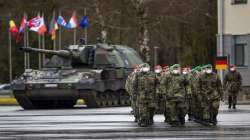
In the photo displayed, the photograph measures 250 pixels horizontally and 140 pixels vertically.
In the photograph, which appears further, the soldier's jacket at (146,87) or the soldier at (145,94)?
the soldier's jacket at (146,87)

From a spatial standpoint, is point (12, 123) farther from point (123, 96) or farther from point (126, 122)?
point (123, 96)

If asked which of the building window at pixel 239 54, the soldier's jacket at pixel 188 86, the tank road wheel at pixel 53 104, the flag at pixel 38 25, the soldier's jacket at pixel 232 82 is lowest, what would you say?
the tank road wheel at pixel 53 104

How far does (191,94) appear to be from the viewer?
27250 mm

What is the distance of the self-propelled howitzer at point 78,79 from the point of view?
40156mm

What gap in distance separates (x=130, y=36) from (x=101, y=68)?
26027 mm

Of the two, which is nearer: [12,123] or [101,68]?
[12,123]

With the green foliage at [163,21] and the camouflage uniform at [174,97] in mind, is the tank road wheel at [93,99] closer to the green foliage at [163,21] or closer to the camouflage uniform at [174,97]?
the camouflage uniform at [174,97]

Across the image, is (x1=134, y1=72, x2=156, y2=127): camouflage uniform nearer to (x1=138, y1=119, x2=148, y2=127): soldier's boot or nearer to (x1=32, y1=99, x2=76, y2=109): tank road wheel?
(x1=138, y1=119, x2=148, y2=127): soldier's boot

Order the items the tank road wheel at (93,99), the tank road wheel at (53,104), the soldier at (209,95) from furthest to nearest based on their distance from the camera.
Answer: the tank road wheel at (53,104) < the tank road wheel at (93,99) < the soldier at (209,95)

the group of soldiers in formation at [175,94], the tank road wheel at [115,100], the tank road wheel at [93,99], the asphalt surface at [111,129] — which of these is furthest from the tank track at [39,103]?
the group of soldiers in formation at [175,94]

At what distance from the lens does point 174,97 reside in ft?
86.8

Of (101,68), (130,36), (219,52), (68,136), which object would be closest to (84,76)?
(101,68)

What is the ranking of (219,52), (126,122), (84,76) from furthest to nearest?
(219,52), (84,76), (126,122)

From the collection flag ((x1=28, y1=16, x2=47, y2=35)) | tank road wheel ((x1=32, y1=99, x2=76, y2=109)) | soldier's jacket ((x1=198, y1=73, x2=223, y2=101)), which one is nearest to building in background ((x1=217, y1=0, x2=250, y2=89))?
flag ((x1=28, y1=16, x2=47, y2=35))
